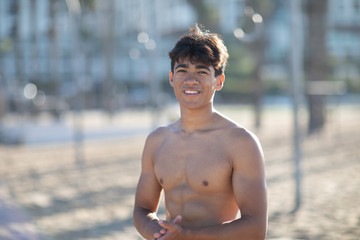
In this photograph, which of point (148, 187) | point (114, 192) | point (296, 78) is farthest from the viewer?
point (114, 192)

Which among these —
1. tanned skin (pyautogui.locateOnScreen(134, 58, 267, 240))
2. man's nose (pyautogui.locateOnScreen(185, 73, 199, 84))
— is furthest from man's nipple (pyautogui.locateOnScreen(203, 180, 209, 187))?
man's nose (pyautogui.locateOnScreen(185, 73, 199, 84))

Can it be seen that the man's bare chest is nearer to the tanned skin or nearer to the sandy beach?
the tanned skin

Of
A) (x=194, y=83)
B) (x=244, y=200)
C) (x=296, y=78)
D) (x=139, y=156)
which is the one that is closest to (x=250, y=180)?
(x=244, y=200)

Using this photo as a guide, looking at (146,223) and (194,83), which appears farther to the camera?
(146,223)

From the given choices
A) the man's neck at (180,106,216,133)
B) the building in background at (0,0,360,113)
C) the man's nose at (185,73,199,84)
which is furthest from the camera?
the building in background at (0,0,360,113)

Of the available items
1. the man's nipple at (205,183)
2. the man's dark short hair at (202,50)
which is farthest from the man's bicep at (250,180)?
the man's dark short hair at (202,50)

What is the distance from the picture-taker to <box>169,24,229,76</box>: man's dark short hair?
103 inches

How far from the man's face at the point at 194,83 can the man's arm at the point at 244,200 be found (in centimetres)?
22

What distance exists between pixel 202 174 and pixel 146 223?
1.14ft

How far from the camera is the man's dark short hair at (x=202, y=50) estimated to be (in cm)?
261

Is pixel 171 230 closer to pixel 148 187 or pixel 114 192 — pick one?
pixel 148 187

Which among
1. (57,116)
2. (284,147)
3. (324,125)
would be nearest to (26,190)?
(284,147)

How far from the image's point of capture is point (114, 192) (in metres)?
7.99

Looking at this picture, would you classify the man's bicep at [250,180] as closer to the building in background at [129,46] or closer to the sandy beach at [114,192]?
the sandy beach at [114,192]
